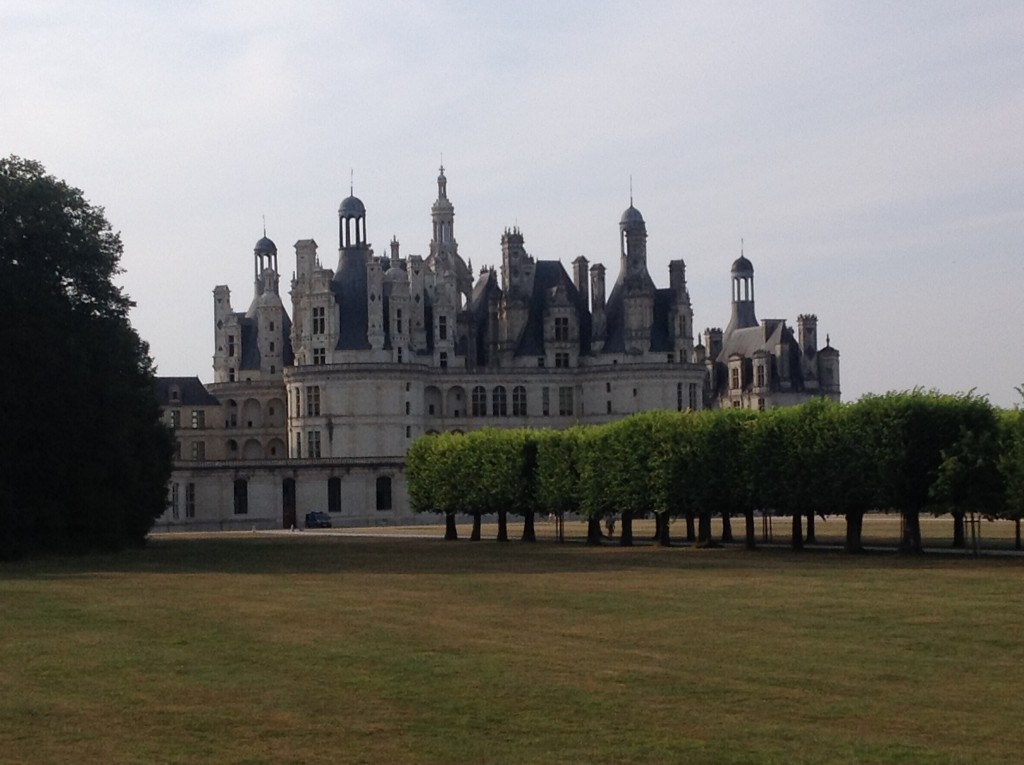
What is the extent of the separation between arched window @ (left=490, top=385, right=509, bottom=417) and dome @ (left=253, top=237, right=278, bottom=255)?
69.8ft

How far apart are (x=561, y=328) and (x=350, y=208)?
51.4 ft

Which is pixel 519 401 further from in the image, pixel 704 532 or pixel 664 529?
pixel 704 532

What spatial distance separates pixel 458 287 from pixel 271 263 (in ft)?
45.3

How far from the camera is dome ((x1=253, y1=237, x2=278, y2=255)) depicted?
124500 millimetres

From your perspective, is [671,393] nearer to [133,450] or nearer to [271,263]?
[271,263]

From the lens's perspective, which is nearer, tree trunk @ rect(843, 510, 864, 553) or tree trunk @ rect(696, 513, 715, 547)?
tree trunk @ rect(843, 510, 864, 553)

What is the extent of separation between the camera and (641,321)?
111938 mm

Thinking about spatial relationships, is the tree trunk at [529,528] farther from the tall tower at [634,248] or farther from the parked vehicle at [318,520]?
the tall tower at [634,248]

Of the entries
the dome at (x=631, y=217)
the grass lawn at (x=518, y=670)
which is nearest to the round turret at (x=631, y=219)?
the dome at (x=631, y=217)

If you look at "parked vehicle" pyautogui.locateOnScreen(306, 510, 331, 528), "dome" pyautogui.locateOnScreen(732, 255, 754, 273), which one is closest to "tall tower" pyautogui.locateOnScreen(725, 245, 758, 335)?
"dome" pyautogui.locateOnScreen(732, 255, 754, 273)

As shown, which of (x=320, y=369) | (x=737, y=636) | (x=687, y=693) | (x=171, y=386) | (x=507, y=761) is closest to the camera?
(x=507, y=761)

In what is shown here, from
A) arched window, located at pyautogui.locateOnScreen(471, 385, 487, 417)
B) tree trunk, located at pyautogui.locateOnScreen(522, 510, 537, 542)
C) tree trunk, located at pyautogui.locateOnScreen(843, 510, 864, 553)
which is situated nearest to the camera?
tree trunk, located at pyautogui.locateOnScreen(843, 510, 864, 553)

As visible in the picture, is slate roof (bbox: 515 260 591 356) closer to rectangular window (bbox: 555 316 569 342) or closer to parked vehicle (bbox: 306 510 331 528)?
rectangular window (bbox: 555 316 569 342)

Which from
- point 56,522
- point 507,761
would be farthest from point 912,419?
point 507,761
